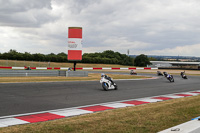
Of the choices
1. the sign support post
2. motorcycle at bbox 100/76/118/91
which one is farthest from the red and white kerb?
motorcycle at bbox 100/76/118/91

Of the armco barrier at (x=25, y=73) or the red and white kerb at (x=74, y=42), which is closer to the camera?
the armco barrier at (x=25, y=73)

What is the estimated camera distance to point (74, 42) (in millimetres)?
30000

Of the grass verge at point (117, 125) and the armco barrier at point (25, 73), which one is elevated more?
the armco barrier at point (25, 73)

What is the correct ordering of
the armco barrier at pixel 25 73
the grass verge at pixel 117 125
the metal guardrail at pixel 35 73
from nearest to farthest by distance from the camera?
the grass verge at pixel 117 125 < the armco barrier at pixel 25 73 < the metal guardrail at pixel 35 73

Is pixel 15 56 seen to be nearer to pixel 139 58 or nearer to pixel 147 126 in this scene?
pixel 139 58

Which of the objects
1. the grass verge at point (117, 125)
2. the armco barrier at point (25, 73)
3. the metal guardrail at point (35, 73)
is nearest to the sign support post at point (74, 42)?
the metal guardrail at point (35, 73)

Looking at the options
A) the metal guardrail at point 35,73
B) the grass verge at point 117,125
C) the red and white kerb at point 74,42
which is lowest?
the grass verge at point 117,125

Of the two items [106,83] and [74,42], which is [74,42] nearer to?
[74,42]

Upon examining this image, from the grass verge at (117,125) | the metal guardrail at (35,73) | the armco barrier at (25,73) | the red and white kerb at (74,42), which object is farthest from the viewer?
the red and white kerb at (74,42)

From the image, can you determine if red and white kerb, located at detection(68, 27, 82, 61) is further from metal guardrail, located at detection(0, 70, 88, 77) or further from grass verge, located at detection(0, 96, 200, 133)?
grass verge, located at detection(0, 96, 200, 133)

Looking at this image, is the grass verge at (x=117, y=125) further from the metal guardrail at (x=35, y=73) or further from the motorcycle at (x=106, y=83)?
the metal guardrail at (x=35, y=73)

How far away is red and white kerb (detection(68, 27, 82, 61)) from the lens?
97.6 ft

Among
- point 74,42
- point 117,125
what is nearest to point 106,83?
point 117,125

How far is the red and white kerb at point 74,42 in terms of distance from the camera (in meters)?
29.7
